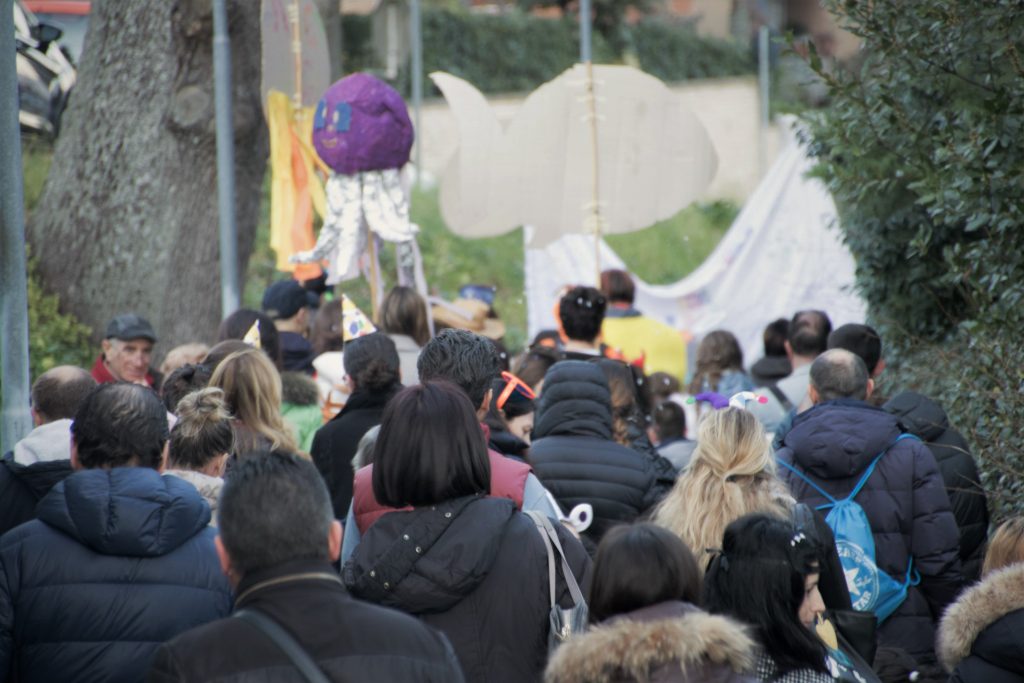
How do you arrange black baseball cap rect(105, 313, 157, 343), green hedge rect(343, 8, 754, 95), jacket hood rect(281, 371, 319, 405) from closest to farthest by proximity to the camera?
1. jacket hood rect(281, 371, 319, 405)
2. black baseball cap rect(105, 313, 157, 343)
3. green hedge rect(343, 8, 754, 95)

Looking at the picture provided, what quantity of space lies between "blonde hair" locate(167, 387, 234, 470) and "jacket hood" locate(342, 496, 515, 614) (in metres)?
1.04

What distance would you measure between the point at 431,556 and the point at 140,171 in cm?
738

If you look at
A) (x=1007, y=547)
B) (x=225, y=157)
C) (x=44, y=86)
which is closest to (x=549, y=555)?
(x=1007, y=547)

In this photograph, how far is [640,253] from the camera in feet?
72.2

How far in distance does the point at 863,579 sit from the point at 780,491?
988 millimetres

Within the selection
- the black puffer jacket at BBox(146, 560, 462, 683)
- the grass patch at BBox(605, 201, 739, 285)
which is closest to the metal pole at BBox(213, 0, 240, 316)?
the black puffer jacket at BBox(146, 560, 462, 683)

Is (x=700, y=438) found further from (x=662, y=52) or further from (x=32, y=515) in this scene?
(x=662, y=52)

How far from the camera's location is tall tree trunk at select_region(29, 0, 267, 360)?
1000 centimetres

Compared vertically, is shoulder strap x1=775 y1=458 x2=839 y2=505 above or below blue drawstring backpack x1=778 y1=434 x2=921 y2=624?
above

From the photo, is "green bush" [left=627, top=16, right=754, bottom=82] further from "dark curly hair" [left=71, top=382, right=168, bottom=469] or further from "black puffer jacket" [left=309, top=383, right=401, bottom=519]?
"dark curly hair" [left=71, top=382, right=168, bottom=469]

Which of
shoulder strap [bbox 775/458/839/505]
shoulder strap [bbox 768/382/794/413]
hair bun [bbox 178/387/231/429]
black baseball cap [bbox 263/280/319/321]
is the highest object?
hair bun [bbox 178/387/231/429]

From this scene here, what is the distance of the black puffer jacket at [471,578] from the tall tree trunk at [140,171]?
704cm

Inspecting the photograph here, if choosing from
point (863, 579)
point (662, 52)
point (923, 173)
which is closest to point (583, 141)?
point (923, 173)

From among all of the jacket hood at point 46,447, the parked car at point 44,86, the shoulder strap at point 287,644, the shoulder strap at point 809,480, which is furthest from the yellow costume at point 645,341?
the parked car at point 44,86
